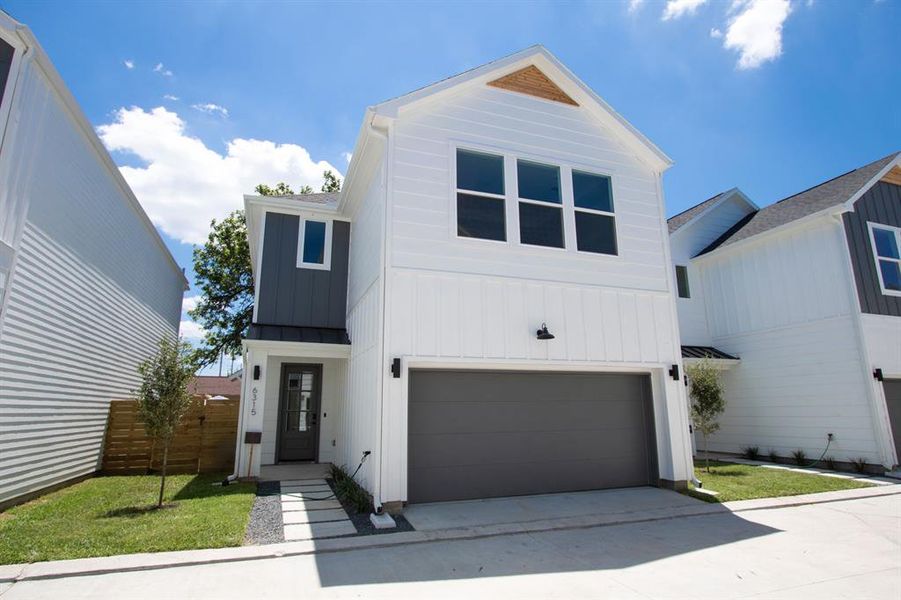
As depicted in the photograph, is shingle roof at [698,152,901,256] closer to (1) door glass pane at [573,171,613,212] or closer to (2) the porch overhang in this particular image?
(2) the porch overhang

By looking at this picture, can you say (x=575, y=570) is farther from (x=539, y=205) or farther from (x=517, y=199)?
(x=539, y=205)

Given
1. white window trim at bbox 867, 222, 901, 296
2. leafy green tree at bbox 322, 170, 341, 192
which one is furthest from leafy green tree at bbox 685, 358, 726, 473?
leafy green tree at bbox 322, 170, 341, 192

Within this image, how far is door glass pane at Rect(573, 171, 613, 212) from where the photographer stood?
874 cm

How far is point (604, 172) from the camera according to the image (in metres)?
8.98

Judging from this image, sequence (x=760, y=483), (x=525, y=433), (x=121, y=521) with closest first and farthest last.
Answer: (x=121, y=521) < (x=525, y=433) < (x=760, y=483)

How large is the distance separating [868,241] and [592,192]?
309 inches

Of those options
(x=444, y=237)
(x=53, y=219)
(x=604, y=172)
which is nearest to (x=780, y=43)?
(x=604, y=172)

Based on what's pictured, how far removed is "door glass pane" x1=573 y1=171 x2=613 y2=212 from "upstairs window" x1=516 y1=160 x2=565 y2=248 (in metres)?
0.42

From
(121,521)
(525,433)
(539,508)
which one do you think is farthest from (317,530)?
(525,433)

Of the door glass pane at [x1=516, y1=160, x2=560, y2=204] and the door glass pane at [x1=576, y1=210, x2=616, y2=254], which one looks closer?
the door glass pane at [x1=516, y1=160, x2=560, y2=204]

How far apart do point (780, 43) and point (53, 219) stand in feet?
51.1

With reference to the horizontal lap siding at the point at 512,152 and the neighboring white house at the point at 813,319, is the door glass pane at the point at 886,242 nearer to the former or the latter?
the neighboring white house at the point at 813,319

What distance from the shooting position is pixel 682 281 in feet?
46.6

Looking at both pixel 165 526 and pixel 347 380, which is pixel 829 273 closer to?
pixel 347 380
